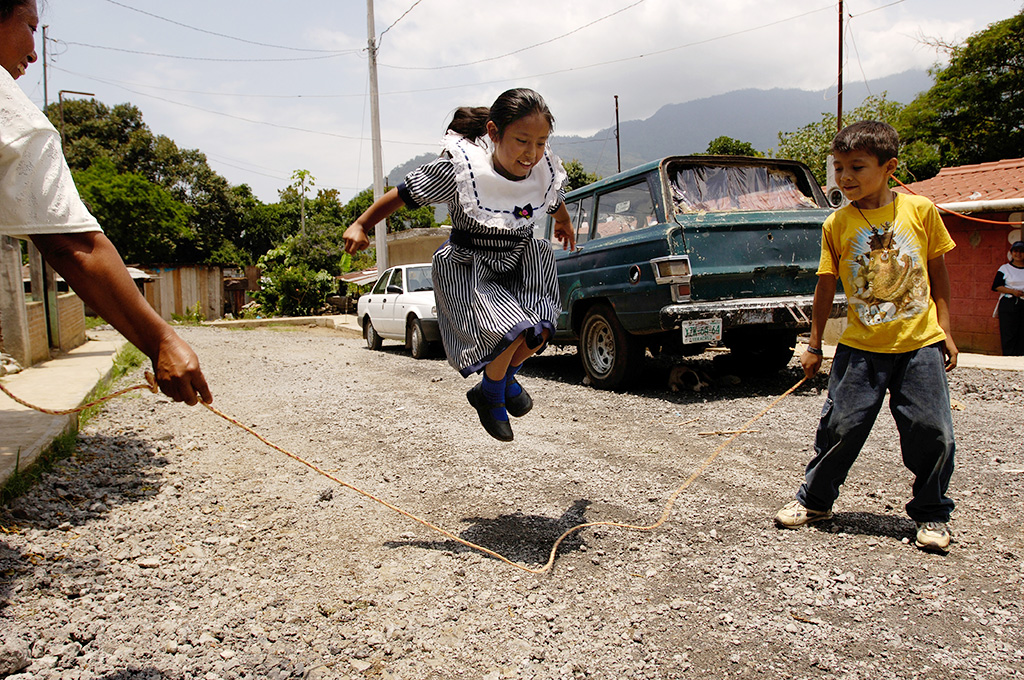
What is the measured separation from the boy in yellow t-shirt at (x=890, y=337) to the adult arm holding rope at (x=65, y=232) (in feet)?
8.41

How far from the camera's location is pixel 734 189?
6.41 metres

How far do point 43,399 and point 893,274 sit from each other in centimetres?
610

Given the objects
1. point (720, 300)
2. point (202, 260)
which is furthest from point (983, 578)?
point (202, 260)

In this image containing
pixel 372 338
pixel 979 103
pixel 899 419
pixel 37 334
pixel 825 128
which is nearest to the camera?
pixel 899 419

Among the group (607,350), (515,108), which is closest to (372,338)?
(607,350)

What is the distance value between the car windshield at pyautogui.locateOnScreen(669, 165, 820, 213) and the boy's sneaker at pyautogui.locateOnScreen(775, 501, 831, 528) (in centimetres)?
357

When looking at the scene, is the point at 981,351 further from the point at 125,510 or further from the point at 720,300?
the point at 125,510

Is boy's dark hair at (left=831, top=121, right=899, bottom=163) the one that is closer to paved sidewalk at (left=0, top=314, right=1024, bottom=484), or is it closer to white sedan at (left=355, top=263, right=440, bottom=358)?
paved sidewalk at (left=0, top=314, right=1024, bottom=484)

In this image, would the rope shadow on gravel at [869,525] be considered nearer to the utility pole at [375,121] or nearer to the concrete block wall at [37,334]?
the concrete block wall at [37,334]

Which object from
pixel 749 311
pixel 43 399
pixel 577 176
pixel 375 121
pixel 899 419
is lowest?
pixel 43 399

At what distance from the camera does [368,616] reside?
2369 mm

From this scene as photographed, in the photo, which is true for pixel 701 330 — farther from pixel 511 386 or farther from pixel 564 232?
pixel 511 386

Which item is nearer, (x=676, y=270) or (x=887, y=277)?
(x=887, y=277)

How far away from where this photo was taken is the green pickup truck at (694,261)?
19.1 ft
